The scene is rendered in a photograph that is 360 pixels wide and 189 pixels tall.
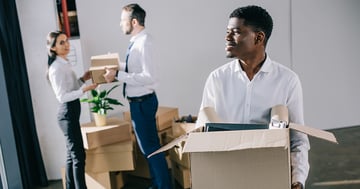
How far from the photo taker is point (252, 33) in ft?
4.69

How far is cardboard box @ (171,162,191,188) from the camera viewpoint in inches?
120

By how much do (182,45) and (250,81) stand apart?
7.67 feet

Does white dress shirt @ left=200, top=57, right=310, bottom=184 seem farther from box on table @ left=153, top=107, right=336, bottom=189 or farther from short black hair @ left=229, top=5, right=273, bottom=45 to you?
box on table @ left=153, top=107, right=336, bottom=189

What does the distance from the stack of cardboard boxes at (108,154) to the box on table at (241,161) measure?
1947 millimetres

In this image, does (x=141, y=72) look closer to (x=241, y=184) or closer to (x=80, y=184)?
(x=80, y=184)

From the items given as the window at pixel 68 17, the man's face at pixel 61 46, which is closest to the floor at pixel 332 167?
the man's face at pixel 61 46

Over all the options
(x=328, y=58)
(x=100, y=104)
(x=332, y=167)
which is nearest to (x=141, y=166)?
(x=100, y=104)

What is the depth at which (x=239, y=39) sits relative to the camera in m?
1.42

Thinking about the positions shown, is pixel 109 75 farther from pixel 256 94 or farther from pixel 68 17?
pixel 256 94

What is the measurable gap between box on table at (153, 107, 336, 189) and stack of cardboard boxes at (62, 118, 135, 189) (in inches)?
76.6

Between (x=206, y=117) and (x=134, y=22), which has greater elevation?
(x=134, y=22)

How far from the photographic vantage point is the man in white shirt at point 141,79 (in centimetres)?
276

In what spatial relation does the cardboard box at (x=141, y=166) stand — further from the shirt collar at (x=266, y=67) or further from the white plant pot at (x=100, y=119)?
the shirt collar at (x=266, y=67)

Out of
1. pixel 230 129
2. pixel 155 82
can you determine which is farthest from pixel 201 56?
pixel 230 129
